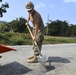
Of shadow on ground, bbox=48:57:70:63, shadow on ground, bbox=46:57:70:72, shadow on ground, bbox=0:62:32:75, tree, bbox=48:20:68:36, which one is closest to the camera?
shadow on ground, bbox=0:62:32:75

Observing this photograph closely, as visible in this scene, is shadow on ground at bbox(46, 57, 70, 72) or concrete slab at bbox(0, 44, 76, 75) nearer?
concrete slab at bbox(0, 44, 76, 75)

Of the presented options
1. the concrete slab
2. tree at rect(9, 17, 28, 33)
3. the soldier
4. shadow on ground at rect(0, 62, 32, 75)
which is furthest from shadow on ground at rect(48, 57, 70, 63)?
tree at rect(9, 17, 28, 33)

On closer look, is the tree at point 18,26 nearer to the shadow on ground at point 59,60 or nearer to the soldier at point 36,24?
the shadow on ground at point 59,60

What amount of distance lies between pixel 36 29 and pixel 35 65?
0.93m

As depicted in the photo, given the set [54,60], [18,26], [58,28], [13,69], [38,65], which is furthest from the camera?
[58,28]

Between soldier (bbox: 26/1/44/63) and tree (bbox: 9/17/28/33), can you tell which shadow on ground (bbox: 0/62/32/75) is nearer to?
soldier (bbox: 26/1/44/63)

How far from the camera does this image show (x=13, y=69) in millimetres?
7504

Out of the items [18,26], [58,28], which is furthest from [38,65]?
[58,28]

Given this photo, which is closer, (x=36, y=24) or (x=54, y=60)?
(x=36, y=24)

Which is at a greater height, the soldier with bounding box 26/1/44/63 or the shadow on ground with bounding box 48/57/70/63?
the soldier with bounding box 26/1/44/63

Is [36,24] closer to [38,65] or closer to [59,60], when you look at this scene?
[38,65]

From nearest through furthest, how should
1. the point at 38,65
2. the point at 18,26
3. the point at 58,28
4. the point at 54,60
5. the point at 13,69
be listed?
the point at 13,69, the point at 38,65, the point at 54,60, the point at 18,26, the point at 58,28

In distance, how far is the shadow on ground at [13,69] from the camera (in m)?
7.15

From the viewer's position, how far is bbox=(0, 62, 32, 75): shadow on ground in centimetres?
715
